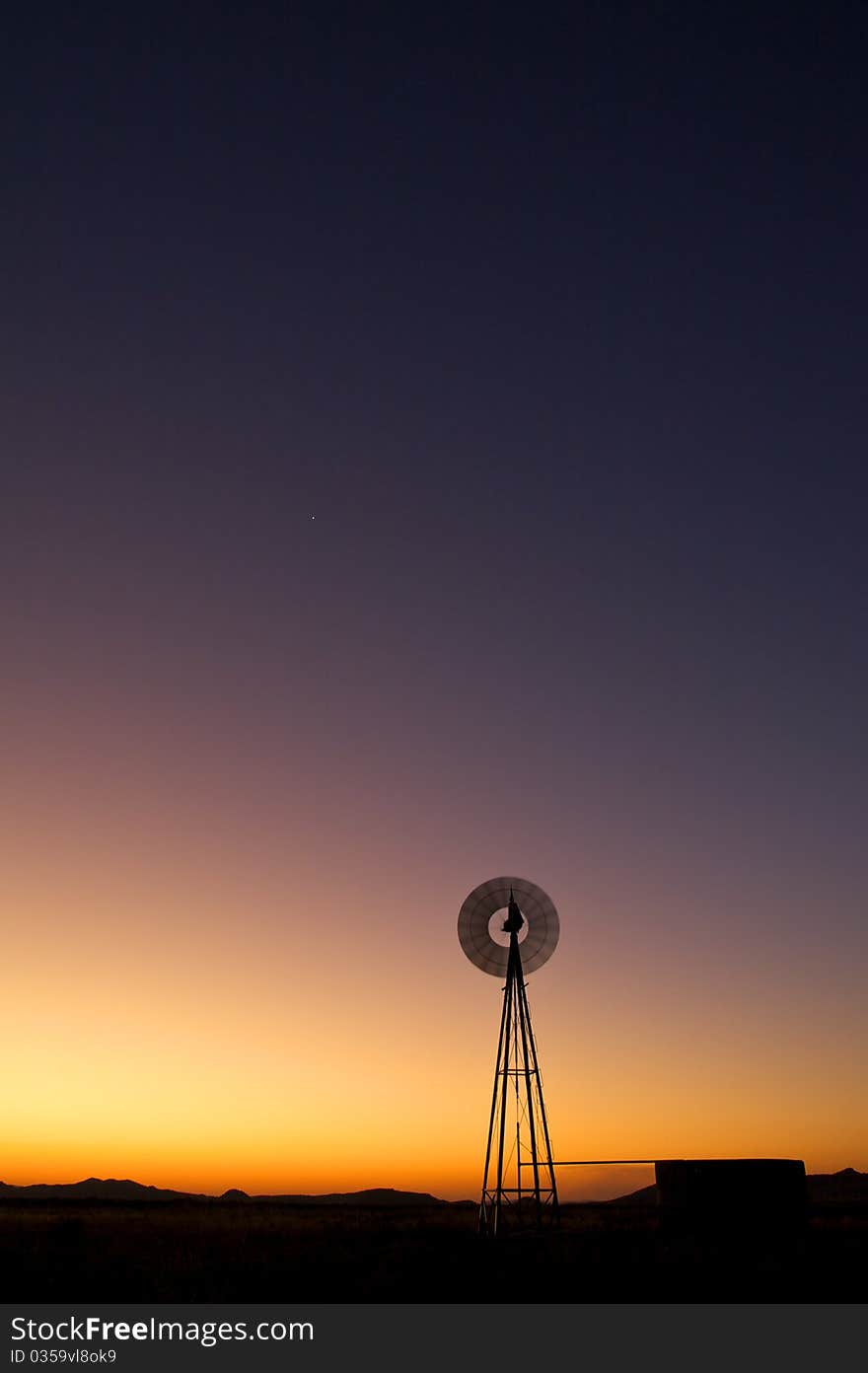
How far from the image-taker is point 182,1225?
37.4 m

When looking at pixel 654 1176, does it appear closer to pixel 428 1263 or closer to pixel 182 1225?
pixel 428 1263

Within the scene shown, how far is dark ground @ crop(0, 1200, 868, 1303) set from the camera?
719 inches

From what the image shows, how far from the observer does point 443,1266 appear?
21.7 metres

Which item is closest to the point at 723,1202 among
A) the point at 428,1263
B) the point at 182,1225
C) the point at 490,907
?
the point at 428,1263

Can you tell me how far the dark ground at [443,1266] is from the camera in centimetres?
1825
